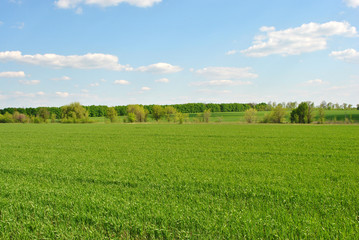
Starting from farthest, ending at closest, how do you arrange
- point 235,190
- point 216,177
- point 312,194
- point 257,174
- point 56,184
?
point 257,174, point 216,177, point 56,184, point 235,190, point 312,194

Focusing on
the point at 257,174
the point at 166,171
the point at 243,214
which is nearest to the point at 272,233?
Result: the point at 243,214

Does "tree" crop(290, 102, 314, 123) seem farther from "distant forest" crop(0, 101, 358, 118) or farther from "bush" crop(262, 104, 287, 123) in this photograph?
"distant forest" crop(0, 101, 358, 118)

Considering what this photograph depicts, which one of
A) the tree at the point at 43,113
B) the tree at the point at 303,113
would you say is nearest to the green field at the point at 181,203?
the tree at the point at 303,113

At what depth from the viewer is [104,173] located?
10055mm

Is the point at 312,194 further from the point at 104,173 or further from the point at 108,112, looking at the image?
the point at 108,112

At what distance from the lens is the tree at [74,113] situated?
261ft

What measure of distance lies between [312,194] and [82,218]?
21.1ft

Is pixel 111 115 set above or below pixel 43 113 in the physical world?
below

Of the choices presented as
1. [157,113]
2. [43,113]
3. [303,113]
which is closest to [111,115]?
[157,113]

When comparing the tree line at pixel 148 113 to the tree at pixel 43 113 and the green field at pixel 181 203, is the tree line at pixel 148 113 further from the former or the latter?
the green field at pixel 181 203

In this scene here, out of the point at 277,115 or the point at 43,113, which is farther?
the point at 43,113

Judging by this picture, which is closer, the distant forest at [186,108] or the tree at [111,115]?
the tree at [111,115]

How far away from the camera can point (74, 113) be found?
81062 millimetres

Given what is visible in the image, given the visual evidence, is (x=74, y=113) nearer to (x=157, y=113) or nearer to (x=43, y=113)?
(x=43, y=113)
